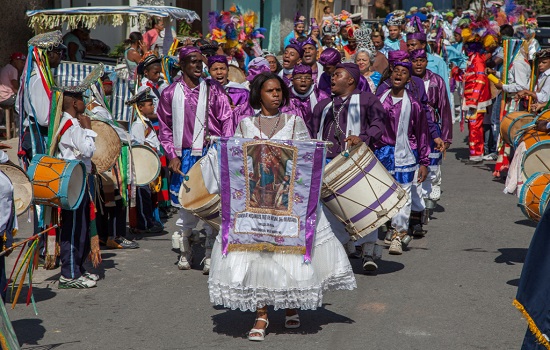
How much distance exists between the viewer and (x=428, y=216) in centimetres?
1097

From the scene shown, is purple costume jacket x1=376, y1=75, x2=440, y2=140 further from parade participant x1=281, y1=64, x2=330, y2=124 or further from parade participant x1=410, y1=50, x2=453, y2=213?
parade participant x1=281, y1=64, x2=330, y2=124

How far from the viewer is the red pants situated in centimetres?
1515

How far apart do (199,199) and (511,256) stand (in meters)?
3.18

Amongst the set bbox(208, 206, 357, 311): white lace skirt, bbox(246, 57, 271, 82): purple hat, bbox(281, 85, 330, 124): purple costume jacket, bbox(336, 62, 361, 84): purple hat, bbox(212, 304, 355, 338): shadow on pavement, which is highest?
bbox(336, 62, 361, 84): purple hat

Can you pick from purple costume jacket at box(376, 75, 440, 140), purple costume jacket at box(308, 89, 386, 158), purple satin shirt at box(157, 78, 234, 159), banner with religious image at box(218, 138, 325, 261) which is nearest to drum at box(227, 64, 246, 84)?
purple costume jacket at box(376, 75, 440, 140)

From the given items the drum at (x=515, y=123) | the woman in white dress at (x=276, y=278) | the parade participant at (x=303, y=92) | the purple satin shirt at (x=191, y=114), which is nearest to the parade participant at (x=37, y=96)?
the purple satin shirt at (x=191, y=114)

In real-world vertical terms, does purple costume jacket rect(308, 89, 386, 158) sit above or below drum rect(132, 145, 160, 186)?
above

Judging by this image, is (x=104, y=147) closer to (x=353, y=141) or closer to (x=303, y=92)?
(x=303, y=92)

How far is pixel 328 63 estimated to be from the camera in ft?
33.3

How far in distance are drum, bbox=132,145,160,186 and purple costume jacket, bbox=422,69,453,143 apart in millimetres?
3000

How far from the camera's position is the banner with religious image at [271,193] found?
6.50 m

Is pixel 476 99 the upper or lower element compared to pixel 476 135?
upper

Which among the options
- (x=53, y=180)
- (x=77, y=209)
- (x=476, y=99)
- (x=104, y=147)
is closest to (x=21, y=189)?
(x=53, y=180)

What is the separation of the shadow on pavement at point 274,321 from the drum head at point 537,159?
2.41 m
